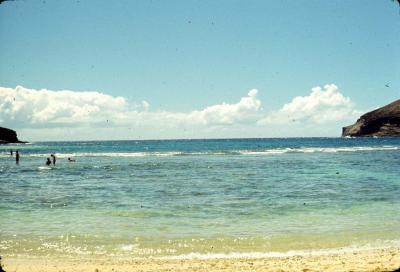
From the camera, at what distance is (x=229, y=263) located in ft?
33.1

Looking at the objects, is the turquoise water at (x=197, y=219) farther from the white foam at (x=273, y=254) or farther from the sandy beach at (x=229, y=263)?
the sandy beach at (x=229, y=263)

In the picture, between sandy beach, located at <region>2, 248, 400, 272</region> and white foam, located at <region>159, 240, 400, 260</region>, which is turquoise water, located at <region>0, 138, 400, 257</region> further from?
sandy beach, located at <region>2, 248, 400, 272</region>

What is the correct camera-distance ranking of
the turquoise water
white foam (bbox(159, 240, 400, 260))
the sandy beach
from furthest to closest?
1. the turquoise water
2. white foam (bbox(159, 240, 400, 260))
3. the sandy beach

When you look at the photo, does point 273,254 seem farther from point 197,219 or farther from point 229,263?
point 197,219

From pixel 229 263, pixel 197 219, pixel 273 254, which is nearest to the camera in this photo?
pixel 229 263

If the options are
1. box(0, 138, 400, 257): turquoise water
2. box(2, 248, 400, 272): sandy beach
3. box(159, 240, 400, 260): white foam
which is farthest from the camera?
box(0, 138, 400, 257): turquoise water

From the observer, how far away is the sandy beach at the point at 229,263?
9.33 m

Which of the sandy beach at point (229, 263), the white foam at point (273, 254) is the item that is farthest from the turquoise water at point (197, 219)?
the sandy beach at point (229, 263)

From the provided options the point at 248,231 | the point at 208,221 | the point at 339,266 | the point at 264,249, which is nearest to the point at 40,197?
the point at 208,221

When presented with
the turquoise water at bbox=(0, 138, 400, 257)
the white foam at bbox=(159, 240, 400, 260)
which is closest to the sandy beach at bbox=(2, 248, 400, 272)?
the white foam at bbox=(159, 240, 400, 260)

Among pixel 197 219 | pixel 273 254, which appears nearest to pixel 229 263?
pixel 273 254

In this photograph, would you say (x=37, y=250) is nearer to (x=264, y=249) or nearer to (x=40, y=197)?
(x=264, y=249)

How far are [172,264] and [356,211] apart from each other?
9440 mm

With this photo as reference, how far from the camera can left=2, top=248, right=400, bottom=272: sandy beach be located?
933 centimetres
